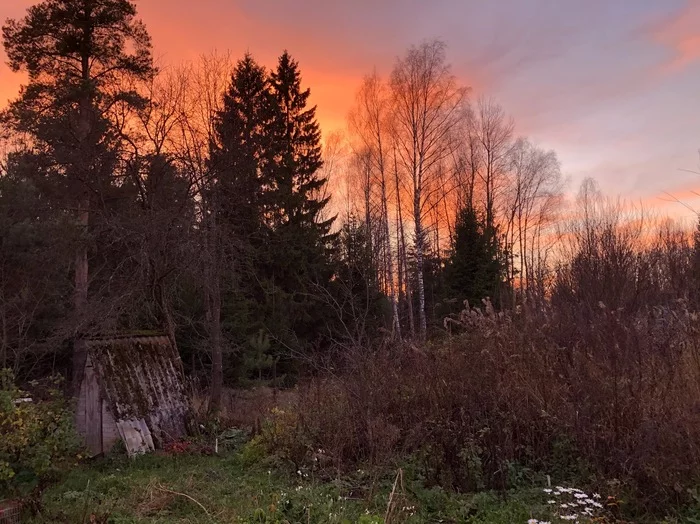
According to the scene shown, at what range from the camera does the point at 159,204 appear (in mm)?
11781

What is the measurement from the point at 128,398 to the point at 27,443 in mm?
3991

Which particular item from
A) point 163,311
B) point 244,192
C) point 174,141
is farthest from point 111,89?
point 163,311

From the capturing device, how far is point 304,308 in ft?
67.7

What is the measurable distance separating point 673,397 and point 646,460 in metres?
0.83

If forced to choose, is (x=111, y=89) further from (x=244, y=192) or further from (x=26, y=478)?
(x=26, y=478)

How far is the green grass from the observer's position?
4219mm

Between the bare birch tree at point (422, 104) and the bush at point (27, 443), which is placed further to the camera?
the bare birch tree at point (422, 104)

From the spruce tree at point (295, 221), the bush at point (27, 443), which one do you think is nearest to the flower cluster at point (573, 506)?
the bush at point (27, 443)

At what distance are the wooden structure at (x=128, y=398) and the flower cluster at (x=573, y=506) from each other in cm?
644

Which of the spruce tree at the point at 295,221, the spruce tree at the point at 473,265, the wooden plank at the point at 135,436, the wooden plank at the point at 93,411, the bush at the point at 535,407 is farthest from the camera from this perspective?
the spruce tree at the point at 473,265

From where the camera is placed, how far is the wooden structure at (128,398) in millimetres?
8180

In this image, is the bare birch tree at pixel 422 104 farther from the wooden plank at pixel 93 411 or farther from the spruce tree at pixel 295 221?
the wooden plank at pixel 93 411

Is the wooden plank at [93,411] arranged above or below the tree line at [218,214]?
below

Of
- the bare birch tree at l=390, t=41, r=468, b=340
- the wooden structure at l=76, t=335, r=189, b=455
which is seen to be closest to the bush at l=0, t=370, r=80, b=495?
the wooden structure at l=76, t=335, r=189, b=455
